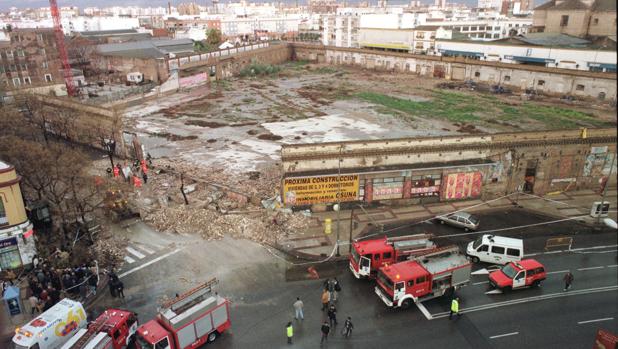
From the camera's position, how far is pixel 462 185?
32.9 m

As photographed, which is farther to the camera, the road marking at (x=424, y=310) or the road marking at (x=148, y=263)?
the road marking at (x=148, y=263)

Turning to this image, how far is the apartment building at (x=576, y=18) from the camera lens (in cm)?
7850

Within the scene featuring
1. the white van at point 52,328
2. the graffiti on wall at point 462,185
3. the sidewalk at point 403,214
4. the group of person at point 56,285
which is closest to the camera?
the white van at point 52,328

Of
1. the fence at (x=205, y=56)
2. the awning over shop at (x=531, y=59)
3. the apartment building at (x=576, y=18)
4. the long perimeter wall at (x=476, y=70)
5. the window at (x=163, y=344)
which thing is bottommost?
the window at (x=163, y=344)

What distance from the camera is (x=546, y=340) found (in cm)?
1930

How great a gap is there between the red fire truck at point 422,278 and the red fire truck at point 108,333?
479 inches

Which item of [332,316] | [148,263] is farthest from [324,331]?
[148,263]

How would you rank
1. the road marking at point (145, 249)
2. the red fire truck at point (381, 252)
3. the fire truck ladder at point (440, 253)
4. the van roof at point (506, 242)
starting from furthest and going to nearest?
the road marking at point (145, 249) → the van roof at point (506, 242) → the red fire truck at point (381, 252) → the fire truck ladder at point (440, 253)

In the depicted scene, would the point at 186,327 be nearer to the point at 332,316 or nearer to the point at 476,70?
the point at 332,316

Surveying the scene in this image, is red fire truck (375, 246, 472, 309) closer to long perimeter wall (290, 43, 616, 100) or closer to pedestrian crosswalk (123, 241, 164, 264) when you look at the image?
pedestrian crosswalk (123, 241, 164, 264)

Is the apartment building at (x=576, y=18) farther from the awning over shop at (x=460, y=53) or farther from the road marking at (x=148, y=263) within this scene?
the road marking at (x=148, y=263)

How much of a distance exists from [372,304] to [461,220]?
37.1 ft

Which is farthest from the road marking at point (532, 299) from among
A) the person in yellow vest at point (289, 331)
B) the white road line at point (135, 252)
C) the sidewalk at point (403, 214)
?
the white road line at point (135, 252)

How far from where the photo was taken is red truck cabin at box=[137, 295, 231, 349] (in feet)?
57.6
